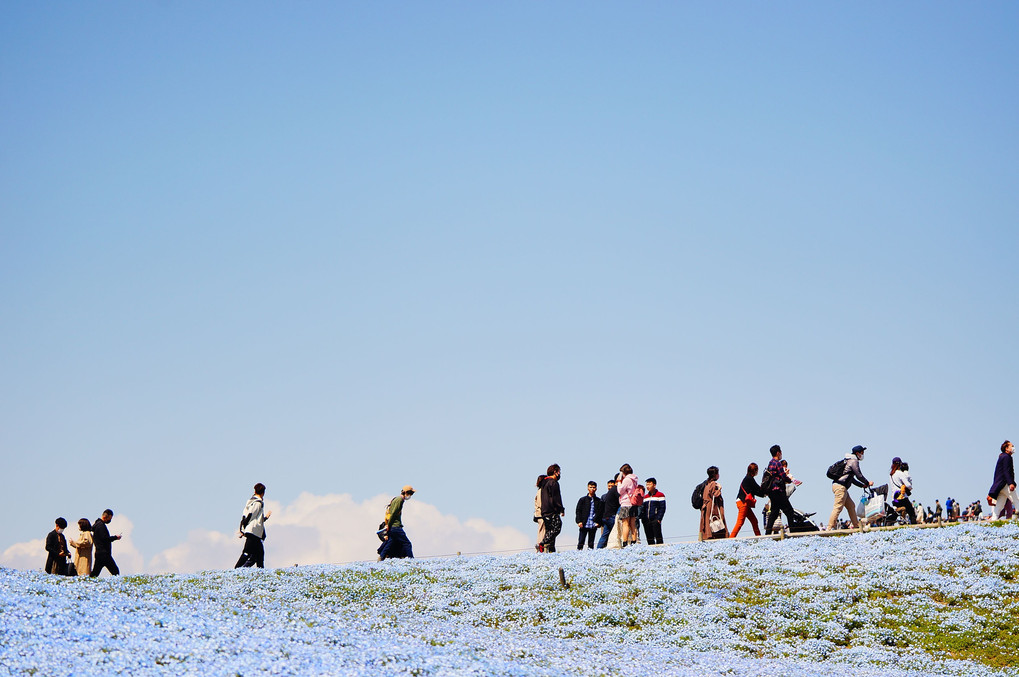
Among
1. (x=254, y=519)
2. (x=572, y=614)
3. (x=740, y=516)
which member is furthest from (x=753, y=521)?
(x=254, y=519)

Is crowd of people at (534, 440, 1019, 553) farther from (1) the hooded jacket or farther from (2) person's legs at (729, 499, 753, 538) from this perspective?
(1) the hooded jacket

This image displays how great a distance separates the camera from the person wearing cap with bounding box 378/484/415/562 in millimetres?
29438

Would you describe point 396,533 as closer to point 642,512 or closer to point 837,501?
point 642,512

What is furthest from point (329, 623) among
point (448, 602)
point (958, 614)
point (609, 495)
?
point (958, 614)

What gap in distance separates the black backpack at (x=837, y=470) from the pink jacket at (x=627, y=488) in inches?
247

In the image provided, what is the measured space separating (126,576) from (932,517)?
39.3 meters

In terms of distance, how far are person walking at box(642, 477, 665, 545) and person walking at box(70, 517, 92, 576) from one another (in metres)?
17.3

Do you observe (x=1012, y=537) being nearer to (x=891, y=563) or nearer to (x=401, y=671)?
(x=891, y=563)

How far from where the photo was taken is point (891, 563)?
2831 centimetres

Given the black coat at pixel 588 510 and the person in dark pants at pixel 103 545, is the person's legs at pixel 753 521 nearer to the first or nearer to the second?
the black coat at pixel 588 510

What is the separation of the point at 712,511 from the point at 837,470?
13.8ft

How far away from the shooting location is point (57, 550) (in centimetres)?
2752

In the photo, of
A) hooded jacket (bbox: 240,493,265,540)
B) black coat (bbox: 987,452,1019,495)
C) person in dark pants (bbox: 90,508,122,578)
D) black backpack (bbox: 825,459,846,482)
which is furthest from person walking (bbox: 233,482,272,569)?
black coat (bbox: 987,452,1019,495)

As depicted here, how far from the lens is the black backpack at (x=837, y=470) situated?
31.6 m
